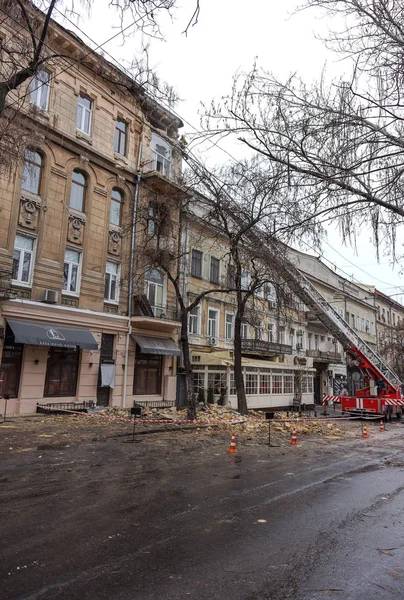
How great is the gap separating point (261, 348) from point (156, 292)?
31.9ft

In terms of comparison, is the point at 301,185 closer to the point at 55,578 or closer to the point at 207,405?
the point at 55,578

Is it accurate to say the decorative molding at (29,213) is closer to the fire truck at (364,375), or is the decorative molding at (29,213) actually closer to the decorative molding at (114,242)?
the decorative molding at (114,242)

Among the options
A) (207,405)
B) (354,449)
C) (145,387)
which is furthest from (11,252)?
(354,449)

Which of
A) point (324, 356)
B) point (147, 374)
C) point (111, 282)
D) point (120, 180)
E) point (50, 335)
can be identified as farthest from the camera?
point (324, 356)

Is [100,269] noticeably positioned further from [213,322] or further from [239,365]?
[213,322]

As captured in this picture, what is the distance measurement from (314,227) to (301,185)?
628 mm

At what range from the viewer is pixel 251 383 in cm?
2686

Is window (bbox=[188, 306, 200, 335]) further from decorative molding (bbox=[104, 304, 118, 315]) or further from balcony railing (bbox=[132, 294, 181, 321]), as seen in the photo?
decorative molding (bbox=[104, 304, 118, 315])

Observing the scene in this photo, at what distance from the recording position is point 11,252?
18031 millimetres

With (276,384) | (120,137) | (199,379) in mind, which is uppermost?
(120,137)

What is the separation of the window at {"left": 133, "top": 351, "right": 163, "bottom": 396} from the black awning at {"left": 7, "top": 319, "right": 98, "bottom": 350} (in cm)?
420

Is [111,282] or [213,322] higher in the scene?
[111,282]

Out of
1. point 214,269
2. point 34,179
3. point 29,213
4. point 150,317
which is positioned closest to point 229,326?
point 214,269

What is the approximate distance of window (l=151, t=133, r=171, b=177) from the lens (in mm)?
26469
